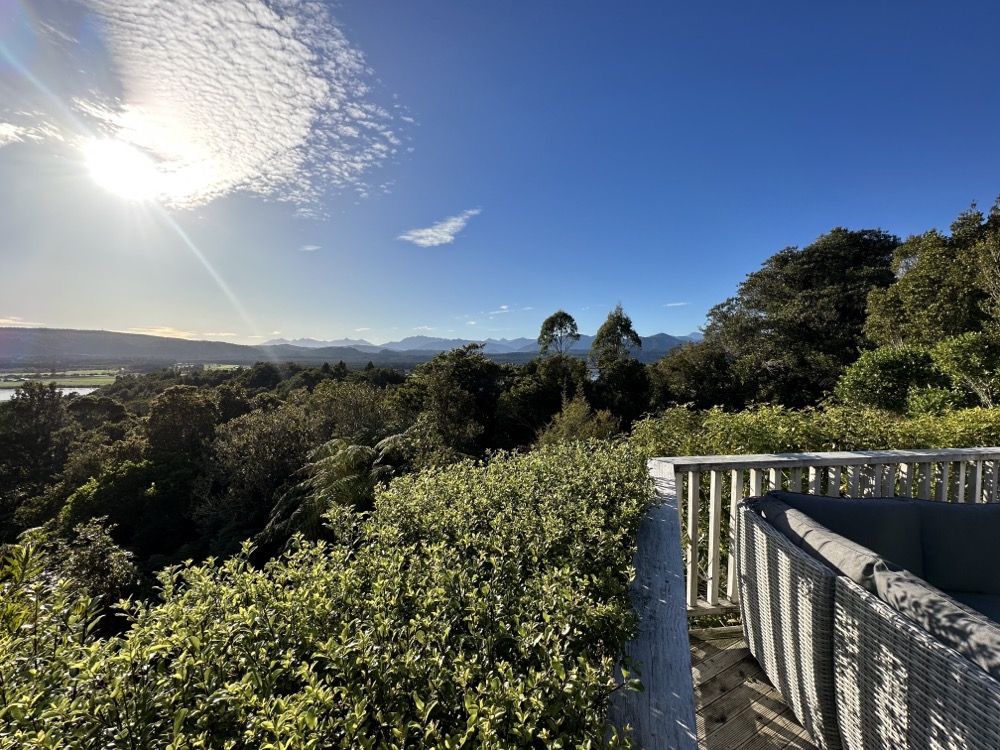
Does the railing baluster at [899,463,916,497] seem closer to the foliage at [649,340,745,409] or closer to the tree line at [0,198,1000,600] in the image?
the tree line at [0,198,1000,600]

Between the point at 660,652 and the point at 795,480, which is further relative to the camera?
the point at 795,480

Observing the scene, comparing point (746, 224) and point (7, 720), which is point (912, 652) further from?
point (746, 224)

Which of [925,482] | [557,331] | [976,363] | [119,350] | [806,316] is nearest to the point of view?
[925,482]

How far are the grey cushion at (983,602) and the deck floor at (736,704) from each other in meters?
0.84

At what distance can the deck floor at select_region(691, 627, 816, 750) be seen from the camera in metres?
1.58

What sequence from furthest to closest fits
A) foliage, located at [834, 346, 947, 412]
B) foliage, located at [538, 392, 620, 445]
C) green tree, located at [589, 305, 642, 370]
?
green tree, located at [589, 305, 642, 370] < foliage, located at [538, 392, 620, 445] < foliage, located at [834, 346, 947, 412]

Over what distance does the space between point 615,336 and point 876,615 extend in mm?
22296

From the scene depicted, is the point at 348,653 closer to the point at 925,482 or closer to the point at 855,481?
the point at 855,481

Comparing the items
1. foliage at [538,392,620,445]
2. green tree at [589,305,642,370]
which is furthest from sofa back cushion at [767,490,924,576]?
green tree at [589,305,642,370]

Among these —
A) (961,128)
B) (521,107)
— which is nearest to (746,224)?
(961,128)

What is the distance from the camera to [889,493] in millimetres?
2406

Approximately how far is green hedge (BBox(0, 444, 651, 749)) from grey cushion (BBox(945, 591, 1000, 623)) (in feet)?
5.66

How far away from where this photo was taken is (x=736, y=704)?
1.73 meters

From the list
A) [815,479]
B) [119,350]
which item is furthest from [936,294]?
[119,350]
